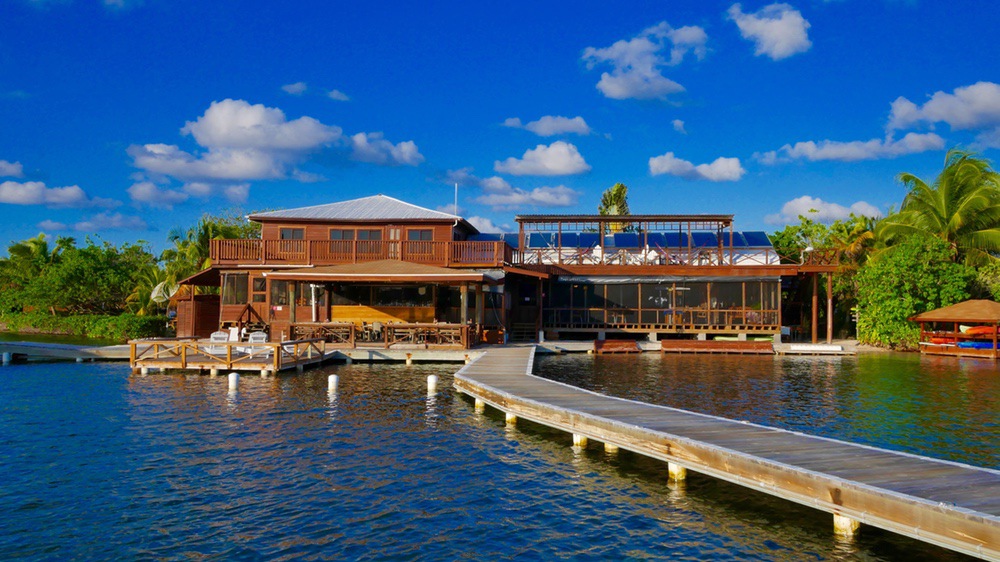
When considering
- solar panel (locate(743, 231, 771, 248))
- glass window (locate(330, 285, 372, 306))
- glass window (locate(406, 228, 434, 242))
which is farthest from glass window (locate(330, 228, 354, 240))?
solar panel (locate(743, 231, 771, 248))

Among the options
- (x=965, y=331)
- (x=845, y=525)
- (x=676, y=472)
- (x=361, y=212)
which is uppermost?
(x=361, y=212)

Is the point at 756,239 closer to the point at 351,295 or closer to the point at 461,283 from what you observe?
the point at 461,283

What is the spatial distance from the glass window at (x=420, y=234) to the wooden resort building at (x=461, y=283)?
61mm

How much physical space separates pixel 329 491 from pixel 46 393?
12.5m

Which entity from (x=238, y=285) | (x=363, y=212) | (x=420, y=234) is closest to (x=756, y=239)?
(x=420, y=234)

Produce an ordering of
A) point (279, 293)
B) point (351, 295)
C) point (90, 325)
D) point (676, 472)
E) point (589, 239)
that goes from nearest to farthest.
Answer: point (676, 472)
point (351, 295)
point (279, 293)
point (90, 325)
point (589, 239)

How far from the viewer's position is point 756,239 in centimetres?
3844

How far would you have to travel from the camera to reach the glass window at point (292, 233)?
32.6 meters

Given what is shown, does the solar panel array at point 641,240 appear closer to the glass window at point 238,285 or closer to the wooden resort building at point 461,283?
the wooden resort building at point 461,283

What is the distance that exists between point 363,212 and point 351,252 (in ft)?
10.4

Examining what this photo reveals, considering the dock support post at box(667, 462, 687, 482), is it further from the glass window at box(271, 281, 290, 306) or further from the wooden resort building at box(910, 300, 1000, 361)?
the wooden resort building at box(910, 300, 1000, 361)

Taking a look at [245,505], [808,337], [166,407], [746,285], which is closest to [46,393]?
[166,407]

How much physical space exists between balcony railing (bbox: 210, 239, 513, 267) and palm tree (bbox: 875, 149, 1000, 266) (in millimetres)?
22015

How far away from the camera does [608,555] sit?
798cm
